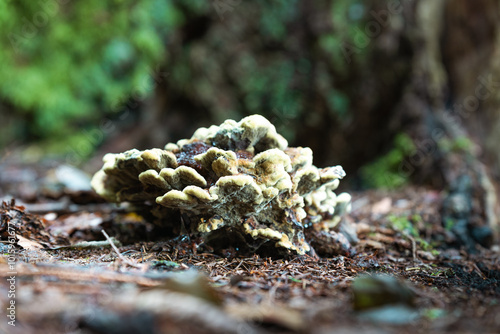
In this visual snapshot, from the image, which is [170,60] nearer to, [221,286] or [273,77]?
[273,77]

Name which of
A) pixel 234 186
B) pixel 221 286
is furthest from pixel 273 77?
pixel 221 286

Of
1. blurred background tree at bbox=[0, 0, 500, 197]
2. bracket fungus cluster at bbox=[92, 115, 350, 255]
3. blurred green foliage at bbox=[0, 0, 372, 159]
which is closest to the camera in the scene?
bracket fungus cluster at bbox=[92, 115, 350, 255]

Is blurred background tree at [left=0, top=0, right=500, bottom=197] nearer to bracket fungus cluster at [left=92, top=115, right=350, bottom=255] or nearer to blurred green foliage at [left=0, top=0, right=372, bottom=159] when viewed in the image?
blurred green foliage at [left=0, top=0, right=372, bottom=159]

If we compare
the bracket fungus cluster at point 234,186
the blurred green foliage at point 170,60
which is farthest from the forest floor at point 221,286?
the blurred green foliage at point 170,60

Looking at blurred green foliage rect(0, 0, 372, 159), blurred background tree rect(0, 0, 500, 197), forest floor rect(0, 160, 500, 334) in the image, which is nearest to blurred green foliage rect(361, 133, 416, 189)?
blurred background tree rect(0, 0, 500, 197)

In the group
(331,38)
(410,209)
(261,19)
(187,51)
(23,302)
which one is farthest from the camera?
(187,51)

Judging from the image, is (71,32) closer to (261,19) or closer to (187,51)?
(187,51)

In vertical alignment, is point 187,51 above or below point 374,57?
above

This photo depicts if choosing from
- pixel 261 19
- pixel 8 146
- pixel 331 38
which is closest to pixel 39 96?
pixel 8 146
